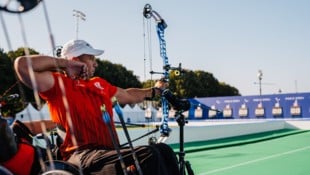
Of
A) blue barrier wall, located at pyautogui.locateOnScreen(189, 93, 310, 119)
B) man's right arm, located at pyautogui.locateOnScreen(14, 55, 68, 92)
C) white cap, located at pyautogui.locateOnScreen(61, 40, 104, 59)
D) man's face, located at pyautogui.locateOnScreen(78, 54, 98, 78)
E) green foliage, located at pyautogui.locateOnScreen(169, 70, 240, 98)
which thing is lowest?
blue barrier wall, located at pyautogui.locateOnScreen(189, 93, 310, 119)

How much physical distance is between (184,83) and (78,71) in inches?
2267

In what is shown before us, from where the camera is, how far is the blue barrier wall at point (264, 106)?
23.3 m

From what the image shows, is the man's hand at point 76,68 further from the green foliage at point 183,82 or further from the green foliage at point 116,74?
the green foliage at point 116,74

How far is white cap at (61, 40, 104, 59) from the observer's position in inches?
120

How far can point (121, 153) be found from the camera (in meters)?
2.51

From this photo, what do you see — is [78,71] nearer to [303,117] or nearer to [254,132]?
[254,132]

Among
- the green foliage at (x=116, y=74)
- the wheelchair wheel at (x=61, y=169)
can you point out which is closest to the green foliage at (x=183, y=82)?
the green foliage at (x=116, y=74)

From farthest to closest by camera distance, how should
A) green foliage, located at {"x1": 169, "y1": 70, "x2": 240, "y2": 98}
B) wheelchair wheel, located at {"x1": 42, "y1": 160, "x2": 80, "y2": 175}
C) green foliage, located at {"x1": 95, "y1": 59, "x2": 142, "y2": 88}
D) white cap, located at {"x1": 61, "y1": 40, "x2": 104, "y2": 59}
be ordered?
1. green foliage, located at {"x1": 169, "y1": 70, "x2": 240, "y2": 98}
2. green foliage, located at {"x1": 95, "y1": 59, "x2": 142, "y2": 88}
3. white cap, located at {"x1": 61, "y1": 40, "x2": 104, "y2": 59}
4. wheelchair wheel, located at {"x1": 42, "y1": 160, "x2": 80, "y2": 175}

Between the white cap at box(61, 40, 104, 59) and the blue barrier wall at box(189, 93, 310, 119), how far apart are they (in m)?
20.6

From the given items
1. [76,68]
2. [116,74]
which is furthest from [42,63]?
[116,74]

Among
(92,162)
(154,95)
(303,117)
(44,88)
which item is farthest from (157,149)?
(303,117)

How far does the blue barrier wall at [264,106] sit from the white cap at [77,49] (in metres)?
20.6

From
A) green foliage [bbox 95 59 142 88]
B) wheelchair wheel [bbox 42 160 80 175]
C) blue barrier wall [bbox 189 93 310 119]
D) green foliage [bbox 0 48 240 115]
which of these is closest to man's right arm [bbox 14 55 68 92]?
wheelchair wheel [bbox 42 160 80 175]

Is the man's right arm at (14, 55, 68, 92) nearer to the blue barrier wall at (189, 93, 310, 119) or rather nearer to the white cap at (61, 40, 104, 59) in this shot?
the white cap at (61, 40, 104, 59)
